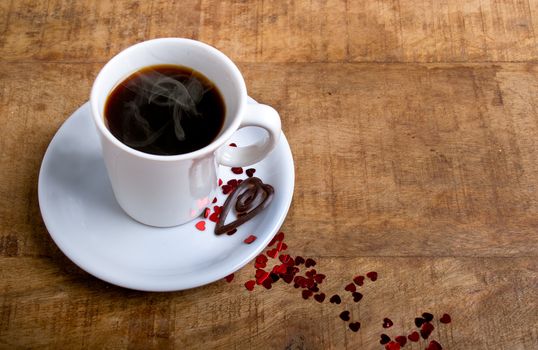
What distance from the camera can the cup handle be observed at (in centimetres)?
89

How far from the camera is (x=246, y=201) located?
1044 millimetres

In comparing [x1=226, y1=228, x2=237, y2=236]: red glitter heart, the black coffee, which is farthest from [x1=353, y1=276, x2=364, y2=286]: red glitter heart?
the black coffee

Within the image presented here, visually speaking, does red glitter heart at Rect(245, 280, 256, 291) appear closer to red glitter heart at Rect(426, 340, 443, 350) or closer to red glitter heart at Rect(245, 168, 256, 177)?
red glitter heart at Rect(245, 168, 256, 177)

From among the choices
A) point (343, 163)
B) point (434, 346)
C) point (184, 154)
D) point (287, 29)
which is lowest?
point (434, 346)

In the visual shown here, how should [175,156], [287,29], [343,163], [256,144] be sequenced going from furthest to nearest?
[287,29] → [343,163] → [256,144] → [175,156]

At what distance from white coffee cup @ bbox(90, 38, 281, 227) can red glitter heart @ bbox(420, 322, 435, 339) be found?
0.37m

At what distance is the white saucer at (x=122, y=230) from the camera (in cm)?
97

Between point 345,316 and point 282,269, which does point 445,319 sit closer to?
point 345,316

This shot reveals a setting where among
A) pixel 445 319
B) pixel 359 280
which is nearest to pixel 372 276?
pixel 359 280

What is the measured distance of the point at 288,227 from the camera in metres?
1.11

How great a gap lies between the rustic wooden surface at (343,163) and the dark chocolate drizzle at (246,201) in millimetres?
90

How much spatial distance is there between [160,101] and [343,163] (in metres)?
0.38

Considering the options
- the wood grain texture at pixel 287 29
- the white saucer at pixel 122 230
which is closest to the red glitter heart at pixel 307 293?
the white saucer at pixel 122 230

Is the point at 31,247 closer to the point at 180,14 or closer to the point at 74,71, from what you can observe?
the point at 74,71
